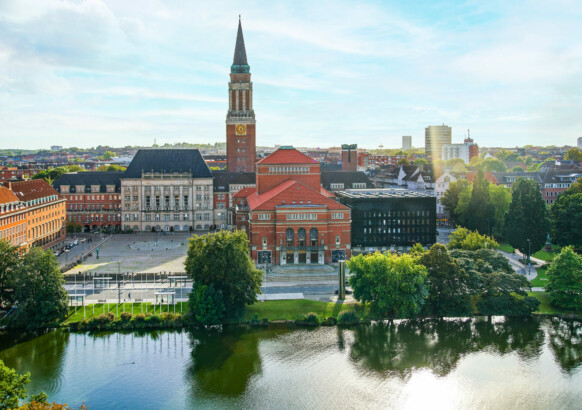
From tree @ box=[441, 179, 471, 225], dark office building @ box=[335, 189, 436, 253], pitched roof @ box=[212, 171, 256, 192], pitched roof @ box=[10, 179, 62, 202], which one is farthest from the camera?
pitched roof @ box=[212, 171, 256, 192]

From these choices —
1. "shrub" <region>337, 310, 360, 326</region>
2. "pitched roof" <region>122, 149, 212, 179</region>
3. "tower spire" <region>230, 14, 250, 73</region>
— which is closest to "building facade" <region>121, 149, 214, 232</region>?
"pitched roof" <region>122, 149, 212, 179</region>

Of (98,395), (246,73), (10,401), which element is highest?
(246,73)

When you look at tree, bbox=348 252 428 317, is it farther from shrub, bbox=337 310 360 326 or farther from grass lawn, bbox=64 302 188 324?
grass lawn, bbox=64 302 188 324

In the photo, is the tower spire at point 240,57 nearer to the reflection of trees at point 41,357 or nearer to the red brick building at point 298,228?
the red brick building at point 298,228

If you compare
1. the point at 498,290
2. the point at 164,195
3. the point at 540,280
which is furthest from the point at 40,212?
the point at 540,280

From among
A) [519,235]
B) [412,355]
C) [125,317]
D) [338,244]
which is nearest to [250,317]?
[125,317]

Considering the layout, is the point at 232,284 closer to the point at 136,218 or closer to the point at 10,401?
the point at 10,401

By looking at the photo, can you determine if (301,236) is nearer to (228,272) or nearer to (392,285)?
(228,272)
